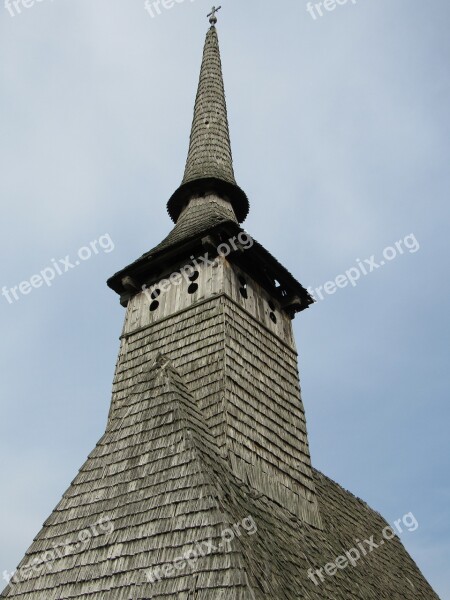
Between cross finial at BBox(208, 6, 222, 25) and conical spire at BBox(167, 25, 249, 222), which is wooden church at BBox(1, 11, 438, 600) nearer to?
conical spire at BBox(167, 25, 249, 222)

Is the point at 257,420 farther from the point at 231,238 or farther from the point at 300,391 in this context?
the point at 231,238

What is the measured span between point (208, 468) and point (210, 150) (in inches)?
489

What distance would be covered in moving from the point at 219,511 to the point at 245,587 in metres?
1.05

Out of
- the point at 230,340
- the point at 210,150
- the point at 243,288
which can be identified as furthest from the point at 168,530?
the point at 210,150

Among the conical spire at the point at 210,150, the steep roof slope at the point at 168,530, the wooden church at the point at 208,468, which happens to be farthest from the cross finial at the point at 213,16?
the steep roof slope at the point at 168,530

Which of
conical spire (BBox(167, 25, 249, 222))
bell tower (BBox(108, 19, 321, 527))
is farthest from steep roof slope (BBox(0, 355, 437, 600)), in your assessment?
conical spire (BBox(167, 25, 249, 222))

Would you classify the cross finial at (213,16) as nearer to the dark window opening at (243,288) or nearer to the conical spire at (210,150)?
the conical spire at (210,150)

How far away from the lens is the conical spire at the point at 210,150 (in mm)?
16656

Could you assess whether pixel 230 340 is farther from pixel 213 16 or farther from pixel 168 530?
pixel 213 16

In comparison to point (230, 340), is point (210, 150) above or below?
above

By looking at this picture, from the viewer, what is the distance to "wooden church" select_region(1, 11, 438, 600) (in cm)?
710

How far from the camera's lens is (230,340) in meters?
11.2

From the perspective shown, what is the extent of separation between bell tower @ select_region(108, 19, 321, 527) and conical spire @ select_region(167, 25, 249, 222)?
101cm

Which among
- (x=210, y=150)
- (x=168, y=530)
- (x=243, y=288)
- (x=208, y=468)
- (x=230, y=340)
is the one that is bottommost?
(x=168, y=530)
